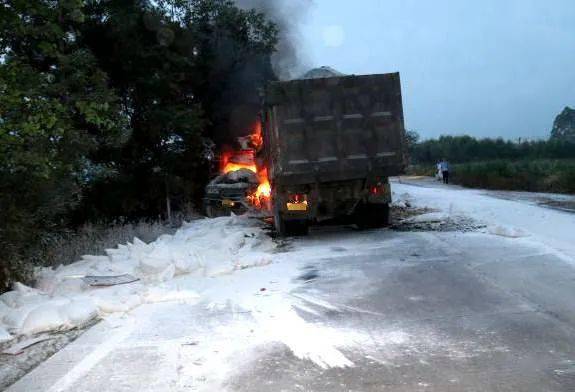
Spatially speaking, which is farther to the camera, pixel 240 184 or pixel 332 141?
pixel 240 184

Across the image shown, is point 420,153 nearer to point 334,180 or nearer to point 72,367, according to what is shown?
point 334,180

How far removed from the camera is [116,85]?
16.5 meters

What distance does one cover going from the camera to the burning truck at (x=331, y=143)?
35.7ft

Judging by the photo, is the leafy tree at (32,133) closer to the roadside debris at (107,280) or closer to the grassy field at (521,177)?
the roadside debris at (107,280)

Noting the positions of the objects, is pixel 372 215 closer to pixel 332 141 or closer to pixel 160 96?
pixel 332 141

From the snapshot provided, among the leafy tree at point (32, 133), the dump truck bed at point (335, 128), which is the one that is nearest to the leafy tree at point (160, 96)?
the dump truck bed at point (335, 128)

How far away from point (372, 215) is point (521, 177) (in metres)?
13.8

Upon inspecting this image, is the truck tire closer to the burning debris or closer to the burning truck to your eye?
the burning truck

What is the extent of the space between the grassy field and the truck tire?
10514mm

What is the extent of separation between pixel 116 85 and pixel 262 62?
576 cm

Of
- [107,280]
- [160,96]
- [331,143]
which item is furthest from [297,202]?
[160,96]

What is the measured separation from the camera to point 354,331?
16.8ft

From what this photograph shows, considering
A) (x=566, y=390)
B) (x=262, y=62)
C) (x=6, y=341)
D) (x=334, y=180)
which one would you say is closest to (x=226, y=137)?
(x=262, y=62)

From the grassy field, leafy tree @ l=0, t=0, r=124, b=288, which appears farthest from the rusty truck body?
the grassy field
